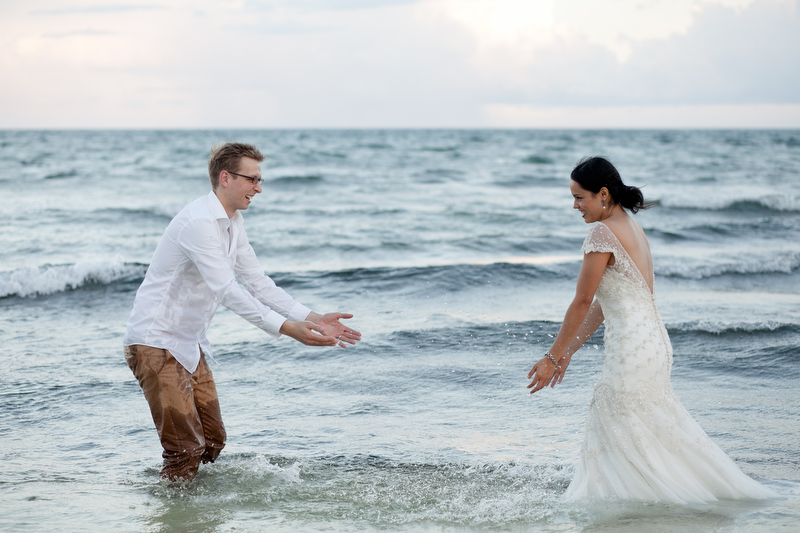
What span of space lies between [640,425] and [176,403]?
272cm

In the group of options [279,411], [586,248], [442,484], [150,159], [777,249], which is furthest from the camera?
[150,159]

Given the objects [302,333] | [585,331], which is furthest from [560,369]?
[302,333]

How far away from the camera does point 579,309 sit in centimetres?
396

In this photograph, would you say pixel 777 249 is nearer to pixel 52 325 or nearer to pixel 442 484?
pixel 442 484

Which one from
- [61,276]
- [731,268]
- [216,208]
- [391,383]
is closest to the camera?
[216,208]

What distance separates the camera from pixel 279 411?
6312 mm

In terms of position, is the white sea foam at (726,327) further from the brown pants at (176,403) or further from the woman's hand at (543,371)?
the brown pants at (176,403)

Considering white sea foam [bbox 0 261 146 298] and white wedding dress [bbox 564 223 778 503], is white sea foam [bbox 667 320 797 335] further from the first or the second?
white sea foam [bbox 0 261 146 298]

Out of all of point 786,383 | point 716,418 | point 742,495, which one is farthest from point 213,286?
point 786,383

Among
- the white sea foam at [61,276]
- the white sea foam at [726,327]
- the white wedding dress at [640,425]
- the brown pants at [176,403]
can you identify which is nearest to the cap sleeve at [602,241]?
the white wedding dress at [640,425]

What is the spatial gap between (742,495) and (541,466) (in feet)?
4.48

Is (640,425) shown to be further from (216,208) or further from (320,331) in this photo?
(216,208)

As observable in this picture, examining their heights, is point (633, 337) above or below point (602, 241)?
below

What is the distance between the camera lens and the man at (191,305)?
13.5 feet
